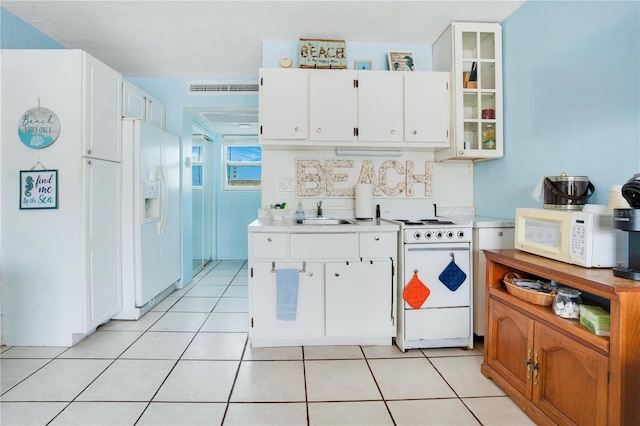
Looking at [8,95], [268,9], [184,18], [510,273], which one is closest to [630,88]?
[510,273]

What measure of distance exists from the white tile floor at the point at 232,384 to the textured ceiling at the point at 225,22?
8.49 feet

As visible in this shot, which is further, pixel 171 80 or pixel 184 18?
pixel 171 80

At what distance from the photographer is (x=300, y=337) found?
237 cm

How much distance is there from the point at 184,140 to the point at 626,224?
159 inches

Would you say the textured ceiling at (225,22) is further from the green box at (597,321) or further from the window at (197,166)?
the green box at (597,321)

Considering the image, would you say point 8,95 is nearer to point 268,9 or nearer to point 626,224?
point 268,9

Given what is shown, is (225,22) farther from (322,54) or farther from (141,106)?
(141,106)

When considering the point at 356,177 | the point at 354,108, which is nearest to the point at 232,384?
the point at 356,177

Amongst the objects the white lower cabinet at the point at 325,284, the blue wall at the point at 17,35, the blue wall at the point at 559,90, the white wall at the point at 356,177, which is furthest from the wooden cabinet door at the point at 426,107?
the blue wall at the point at 17,35

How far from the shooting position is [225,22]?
2.67m

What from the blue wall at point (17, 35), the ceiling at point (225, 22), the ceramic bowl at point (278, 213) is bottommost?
the ceramic bowl at point (278, 213)

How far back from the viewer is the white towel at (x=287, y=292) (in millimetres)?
2301

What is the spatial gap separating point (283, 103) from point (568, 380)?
2.47 meters

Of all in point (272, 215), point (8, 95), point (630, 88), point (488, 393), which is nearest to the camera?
point (630, 88)
